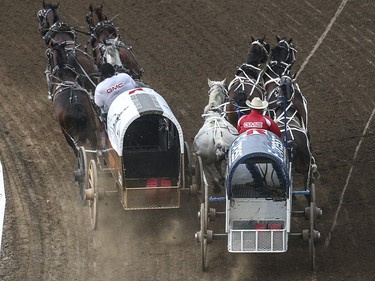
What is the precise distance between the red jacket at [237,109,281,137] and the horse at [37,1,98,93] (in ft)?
13.8

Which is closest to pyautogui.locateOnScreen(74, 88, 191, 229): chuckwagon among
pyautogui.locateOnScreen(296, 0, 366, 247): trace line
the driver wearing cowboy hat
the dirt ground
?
the dirt ground

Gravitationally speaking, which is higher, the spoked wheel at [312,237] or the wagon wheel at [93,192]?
the wagon wheel at [93,192]

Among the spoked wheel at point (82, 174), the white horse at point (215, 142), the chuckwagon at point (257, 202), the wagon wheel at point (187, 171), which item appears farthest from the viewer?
the spoked wheel at point (82, 174)

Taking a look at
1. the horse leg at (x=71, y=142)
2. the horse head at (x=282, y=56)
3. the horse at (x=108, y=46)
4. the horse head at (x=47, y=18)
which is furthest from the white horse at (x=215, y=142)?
the horse head at (x=47, y=18)

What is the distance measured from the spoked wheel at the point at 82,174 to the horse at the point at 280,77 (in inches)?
126

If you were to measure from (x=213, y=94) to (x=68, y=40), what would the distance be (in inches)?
160

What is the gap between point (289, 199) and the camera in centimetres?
1494

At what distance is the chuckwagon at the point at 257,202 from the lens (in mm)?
14789

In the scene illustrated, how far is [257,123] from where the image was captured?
15398 millimetres

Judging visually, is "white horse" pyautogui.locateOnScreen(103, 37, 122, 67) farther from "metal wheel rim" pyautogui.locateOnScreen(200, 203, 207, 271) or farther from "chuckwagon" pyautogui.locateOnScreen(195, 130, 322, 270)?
"metal wheel rim" pyautogui.locateOnScreen(200, 203, 207, 271)

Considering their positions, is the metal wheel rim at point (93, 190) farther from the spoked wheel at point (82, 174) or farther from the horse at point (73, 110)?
the horse at point (73, 110)

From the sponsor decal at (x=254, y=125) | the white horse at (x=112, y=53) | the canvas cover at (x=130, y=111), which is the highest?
the white horse at (x=112, y=53)

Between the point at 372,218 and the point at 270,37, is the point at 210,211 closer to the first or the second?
the point at 372,218

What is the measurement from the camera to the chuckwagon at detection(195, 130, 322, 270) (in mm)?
14789
